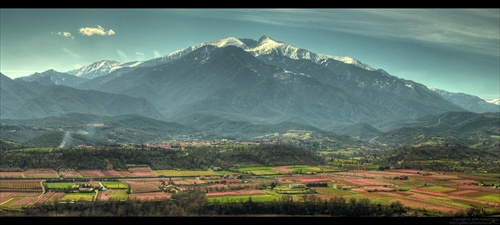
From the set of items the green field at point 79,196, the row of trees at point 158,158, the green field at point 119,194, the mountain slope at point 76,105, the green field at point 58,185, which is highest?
the mountain slope at point 76,105

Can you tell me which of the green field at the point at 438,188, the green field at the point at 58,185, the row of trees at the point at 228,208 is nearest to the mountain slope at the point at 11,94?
the green field at the point at 58,185

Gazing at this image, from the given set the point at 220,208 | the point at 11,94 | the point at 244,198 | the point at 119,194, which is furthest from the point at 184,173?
the point at 11,94

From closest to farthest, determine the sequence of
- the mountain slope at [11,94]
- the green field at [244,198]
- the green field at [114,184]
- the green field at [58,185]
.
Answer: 1. the green field at [244,198]
2. the green field at [58,185]
3. the green field at [114,184]
4. the mountain slope at [11,94]

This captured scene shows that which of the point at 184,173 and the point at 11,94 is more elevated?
the point at 11,94

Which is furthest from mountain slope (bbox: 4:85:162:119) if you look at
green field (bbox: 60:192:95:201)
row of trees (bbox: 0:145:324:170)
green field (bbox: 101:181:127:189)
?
green field (bbox: 60:192:95:201)

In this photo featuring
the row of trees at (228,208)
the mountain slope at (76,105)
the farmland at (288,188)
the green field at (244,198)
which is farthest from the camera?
the mountain slope at (76,105)

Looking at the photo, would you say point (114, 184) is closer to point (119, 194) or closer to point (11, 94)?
point (119, 194)

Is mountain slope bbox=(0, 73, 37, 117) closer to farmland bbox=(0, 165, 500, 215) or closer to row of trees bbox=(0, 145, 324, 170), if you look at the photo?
row of trees bbox=(0, 145, 324, 170)

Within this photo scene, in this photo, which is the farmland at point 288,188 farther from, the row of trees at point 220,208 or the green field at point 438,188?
the row of trees at point 220,208

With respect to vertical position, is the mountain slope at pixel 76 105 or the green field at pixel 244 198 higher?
the mountain slope at pixel 76 105
